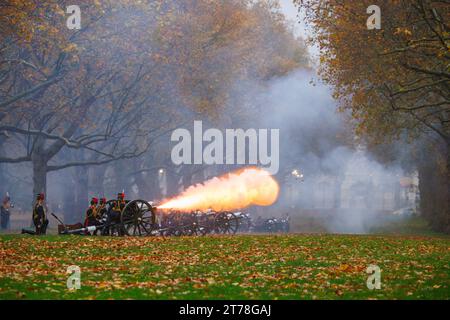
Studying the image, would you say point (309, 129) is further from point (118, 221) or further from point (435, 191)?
point (118, 221)

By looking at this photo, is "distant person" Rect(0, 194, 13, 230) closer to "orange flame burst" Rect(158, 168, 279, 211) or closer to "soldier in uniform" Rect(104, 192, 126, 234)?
"orange flame burst" Rect(158, 168, 279, 211)

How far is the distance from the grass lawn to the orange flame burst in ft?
41.6

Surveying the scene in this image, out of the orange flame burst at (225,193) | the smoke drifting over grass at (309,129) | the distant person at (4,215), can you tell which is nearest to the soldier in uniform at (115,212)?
the orange flame burst at (225,193)

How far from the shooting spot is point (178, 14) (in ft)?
168

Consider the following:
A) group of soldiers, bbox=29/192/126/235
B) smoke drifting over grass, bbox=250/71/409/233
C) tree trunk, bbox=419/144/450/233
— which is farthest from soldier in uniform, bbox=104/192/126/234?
smoke drifting over grass, bbox=250/71/409/233

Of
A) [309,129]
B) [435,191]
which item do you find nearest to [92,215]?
[435,191]

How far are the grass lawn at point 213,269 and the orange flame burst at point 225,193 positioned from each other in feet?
41.6

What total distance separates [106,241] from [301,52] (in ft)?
186

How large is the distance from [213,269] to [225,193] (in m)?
31.7

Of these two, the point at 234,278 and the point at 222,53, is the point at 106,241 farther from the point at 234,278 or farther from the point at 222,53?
the point at 222,53

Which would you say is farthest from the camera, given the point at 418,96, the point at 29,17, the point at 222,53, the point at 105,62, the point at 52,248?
the point at 222,53

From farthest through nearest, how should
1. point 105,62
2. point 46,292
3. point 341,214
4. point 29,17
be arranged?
point 341,214 < point 105,62 < point 29,17 < point 46,292

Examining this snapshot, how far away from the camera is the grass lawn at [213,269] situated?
15.0 m

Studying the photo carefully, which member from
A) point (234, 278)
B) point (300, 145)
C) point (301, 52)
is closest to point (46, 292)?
point (234, 278)
